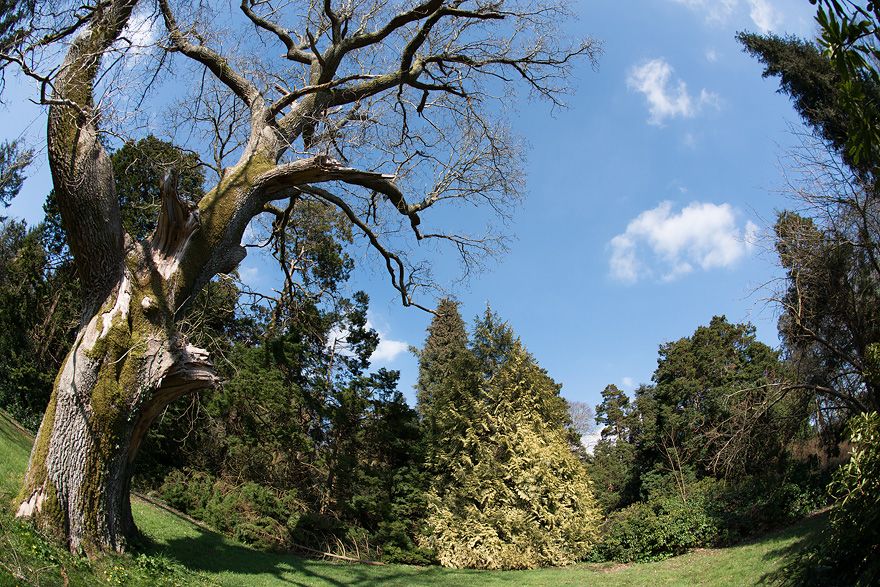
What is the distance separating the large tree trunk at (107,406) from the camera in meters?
5.58

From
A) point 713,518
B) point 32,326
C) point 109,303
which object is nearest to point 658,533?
point 713,518

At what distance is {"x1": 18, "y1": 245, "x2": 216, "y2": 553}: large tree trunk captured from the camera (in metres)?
5.58

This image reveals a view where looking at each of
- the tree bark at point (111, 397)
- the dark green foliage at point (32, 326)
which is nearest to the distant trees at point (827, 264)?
the tree bark at point (111, 397)

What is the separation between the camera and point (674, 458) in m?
20.1

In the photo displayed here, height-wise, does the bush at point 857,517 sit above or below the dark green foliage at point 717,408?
below

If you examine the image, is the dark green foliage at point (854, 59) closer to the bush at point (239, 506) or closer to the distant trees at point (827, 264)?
the distant trees at point (827, 264)

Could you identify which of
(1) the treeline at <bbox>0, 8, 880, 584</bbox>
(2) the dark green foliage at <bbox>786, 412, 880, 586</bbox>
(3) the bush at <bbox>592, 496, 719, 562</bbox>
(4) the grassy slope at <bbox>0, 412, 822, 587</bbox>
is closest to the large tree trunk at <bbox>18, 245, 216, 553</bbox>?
(4) the grassy slope at <bbox>0, 412, 822, 587</bbox>

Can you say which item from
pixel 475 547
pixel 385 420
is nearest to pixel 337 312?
pixel 385 420

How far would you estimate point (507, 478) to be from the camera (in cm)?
1441

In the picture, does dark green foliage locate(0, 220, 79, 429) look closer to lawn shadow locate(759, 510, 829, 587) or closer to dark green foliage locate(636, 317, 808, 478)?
lawn shadow locate(759, 510, 829, 587)

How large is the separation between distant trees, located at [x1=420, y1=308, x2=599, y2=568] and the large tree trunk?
9.43 metres

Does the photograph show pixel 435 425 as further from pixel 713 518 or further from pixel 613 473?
pixel 613 473

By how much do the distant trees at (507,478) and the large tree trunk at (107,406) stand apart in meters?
9.43

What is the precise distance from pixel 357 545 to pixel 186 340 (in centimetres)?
985
